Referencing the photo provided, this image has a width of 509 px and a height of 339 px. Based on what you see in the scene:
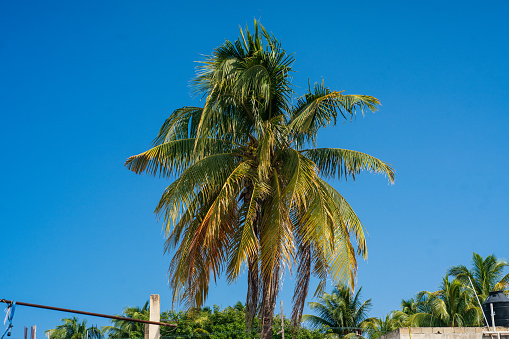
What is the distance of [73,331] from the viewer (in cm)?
4831

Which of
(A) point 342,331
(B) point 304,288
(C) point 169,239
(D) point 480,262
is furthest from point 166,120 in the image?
(A) point 342,331

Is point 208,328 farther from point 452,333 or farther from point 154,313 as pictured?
point 154,313

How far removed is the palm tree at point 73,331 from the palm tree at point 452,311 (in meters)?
26.1

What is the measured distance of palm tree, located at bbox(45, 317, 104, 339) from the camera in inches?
1849

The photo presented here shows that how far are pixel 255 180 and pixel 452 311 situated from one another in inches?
873

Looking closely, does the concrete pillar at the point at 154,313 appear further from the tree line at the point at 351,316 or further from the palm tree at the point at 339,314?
the palm tree at the point at 339,314

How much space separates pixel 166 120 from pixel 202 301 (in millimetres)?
3882

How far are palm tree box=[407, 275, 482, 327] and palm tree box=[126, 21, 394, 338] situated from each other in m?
19.6

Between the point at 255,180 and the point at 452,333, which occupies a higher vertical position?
the point at 255,180

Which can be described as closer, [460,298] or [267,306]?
[267,306]

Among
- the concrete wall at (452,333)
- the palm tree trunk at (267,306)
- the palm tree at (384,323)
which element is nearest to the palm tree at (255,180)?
the palm tree trunk at (267,306)

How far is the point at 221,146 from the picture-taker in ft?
41.8

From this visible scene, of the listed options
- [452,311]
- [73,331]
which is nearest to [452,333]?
[452,311]

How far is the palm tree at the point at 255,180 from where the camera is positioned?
37.2ft
